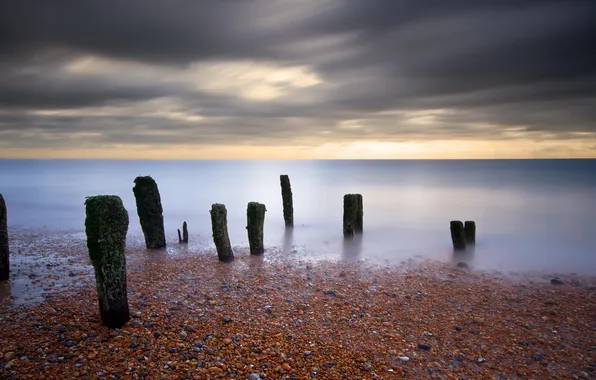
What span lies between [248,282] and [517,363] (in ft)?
20.3

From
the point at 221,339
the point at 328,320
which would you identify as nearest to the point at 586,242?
the point at 328,320

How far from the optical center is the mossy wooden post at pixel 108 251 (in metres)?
6.28

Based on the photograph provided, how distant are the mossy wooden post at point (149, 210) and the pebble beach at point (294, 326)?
108 inches

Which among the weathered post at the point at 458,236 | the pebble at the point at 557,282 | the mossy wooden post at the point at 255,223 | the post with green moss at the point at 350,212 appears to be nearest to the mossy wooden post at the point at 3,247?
the mossy wooden post at the point at 255,223

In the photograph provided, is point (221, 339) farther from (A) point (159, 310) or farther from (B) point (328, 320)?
(B) point (328, 320)

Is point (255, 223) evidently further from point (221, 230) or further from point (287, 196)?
point (287, 196)

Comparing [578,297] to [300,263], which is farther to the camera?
[300,263]

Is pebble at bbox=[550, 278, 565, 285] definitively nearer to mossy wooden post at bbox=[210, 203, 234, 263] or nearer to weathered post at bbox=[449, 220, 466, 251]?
weathered post at bbox=[449, 220, 466, 251]

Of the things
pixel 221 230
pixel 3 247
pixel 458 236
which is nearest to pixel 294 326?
pixel 221 230

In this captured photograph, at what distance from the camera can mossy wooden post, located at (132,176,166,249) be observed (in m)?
13.5

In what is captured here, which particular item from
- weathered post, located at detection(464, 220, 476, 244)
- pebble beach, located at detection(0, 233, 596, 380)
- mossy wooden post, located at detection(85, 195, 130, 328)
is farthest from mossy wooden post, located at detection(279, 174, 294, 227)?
mossy wooden post, located at detection(85, 195, 130, 328)

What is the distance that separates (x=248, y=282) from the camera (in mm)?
9750

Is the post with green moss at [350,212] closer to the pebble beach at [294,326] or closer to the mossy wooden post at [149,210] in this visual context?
the pebble beach at [294,326]

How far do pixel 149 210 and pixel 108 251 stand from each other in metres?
7.57
